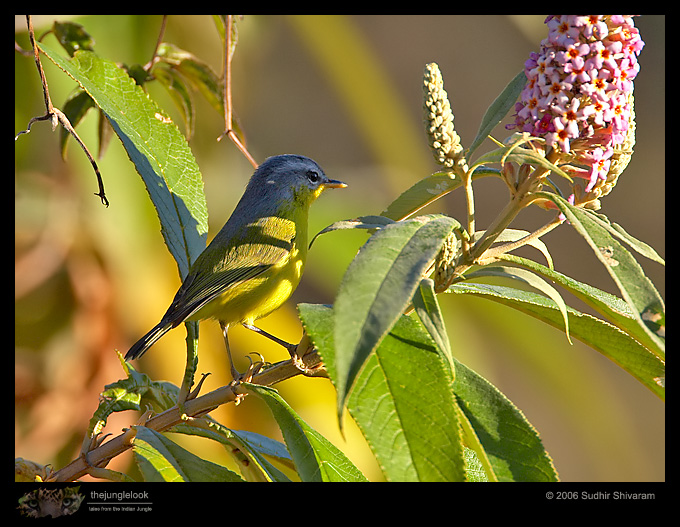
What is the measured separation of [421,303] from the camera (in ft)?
3.14

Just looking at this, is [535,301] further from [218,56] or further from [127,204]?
→ [218,56]

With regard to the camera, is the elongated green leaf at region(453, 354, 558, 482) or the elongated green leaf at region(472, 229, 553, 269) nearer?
the elongated green leaf at region(453, 354, 558, 482)

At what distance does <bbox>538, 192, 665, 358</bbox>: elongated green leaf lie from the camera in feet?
2.97

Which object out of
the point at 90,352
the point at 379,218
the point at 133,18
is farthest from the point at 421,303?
the point at 133,18

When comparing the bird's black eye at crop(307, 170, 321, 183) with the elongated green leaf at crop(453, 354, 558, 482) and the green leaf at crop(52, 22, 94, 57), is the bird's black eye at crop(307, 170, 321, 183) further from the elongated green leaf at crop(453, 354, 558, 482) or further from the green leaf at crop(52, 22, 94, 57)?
the elongated green leaf at crop(453, 354, 558, 482)

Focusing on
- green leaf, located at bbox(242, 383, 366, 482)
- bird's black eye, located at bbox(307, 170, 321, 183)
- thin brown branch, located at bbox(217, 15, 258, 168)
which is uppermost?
thin brown branch, located at bbox(217, 15, 258, 168)

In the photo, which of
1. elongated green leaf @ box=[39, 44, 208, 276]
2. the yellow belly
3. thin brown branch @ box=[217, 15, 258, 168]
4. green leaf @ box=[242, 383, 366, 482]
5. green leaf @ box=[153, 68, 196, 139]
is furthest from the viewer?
the yellow belly

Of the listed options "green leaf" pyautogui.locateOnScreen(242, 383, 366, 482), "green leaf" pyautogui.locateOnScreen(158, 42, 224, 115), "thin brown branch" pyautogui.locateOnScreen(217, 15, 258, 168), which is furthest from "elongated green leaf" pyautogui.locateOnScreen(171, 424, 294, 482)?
"green leaf" pyautogui.locateOnScreen(158, 42, 224, 115)

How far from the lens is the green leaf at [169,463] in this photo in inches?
42.6

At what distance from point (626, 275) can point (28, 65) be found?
2.23 meters

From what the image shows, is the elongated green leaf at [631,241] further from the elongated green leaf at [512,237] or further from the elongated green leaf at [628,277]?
the elongated green leaf at [512,237]

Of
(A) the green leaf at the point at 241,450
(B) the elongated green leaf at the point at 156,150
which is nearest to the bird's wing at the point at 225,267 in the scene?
(B) the elongated green leaf at the point at 156,150

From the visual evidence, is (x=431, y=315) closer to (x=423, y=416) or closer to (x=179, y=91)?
(x=423, y=416)

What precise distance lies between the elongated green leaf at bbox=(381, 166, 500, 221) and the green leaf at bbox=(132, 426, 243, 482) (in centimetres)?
59
